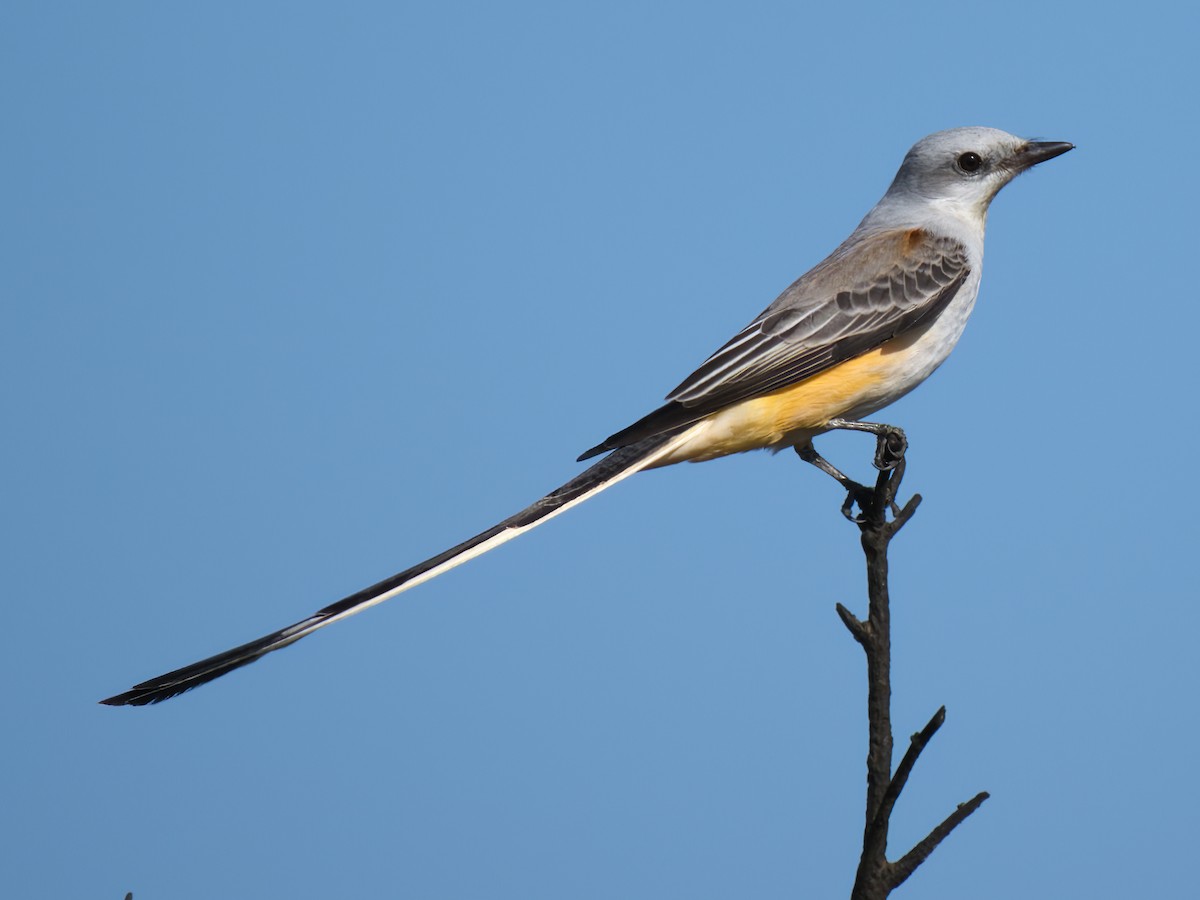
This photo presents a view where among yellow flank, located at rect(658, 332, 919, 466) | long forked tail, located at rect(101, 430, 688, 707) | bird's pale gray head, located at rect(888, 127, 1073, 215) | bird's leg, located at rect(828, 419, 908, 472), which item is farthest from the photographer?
bird's pale gray head, located at rect(888, 127, 1073, 215)

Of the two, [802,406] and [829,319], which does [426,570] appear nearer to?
[802,406]

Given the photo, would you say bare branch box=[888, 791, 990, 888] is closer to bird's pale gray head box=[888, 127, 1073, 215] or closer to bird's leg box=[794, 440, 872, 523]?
bird's leg box=[794, 440, 872, 523]

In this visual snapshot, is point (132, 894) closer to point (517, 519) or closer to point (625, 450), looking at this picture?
point (517, 519)

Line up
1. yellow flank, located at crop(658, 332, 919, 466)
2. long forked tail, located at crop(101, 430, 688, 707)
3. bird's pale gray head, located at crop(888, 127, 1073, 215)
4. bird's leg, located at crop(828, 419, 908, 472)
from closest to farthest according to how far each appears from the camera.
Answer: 1. long forked tail, located at crop(101, 430, 688, 707)
2. bird's leg, located at crop(828, 419, 908, 472)
3. yellow flank, located at crop(658, 332, 919, 466)
4. bird's pale gray head, located at crop(888, 127, 1073, 215)

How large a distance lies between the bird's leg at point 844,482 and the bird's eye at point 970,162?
57.0 inches

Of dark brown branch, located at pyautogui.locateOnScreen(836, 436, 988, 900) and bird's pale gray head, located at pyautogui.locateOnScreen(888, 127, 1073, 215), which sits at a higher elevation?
bird's pale gray head, located at pyautogui.locateOnScreen(888, 127, 1073, 215)

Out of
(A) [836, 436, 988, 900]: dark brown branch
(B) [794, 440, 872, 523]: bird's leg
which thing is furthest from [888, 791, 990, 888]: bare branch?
(B) [794, 440, 872, 523]: bird's leg

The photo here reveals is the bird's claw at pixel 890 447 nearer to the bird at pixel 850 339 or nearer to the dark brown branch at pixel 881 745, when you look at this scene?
the bird at pixel 850 339

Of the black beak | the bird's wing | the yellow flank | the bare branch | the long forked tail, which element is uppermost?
the black beak

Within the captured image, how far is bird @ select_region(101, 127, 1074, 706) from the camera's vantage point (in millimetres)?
4754

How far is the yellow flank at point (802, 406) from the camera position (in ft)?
16.0

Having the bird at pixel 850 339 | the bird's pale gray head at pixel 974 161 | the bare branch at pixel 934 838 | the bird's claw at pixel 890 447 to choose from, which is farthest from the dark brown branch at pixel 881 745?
the bird's pale gray head at pixel 974 161

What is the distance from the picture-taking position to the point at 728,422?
4859 mm

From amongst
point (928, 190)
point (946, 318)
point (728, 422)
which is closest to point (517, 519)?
point (728, 422)
